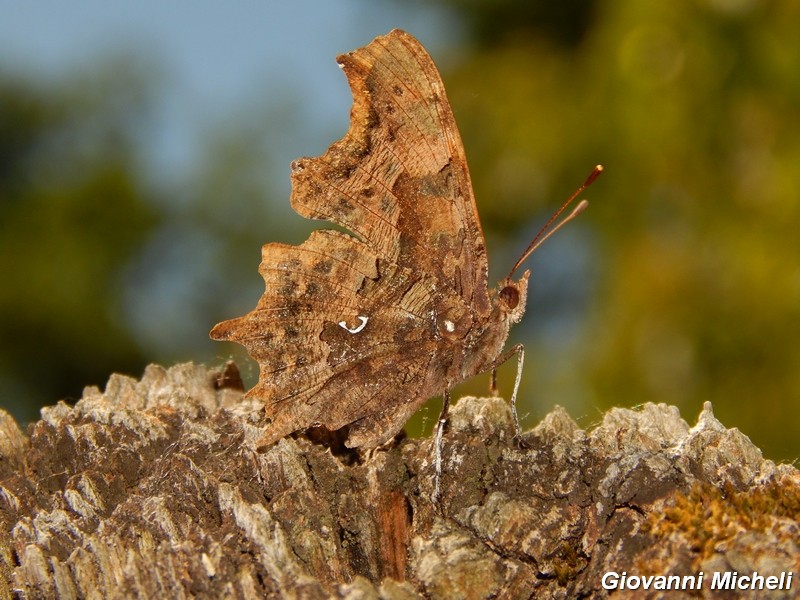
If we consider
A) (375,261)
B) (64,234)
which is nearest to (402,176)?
(375,261)

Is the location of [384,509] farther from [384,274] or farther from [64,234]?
[64,234]

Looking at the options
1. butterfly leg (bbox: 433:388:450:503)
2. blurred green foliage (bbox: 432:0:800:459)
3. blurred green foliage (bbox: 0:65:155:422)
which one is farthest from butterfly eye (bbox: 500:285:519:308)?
blurred green foliage (bbox: 0:65:155:422)

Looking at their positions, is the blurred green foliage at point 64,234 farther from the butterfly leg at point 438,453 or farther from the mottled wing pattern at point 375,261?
the butterfly leg at point 438,453

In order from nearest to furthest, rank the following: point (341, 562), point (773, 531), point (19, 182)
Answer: point (773, 531) < point (341, 562) < point (19, 182)

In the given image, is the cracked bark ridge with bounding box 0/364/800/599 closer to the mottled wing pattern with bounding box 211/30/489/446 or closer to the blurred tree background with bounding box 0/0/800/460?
the mottled wing pattern with bounding box 211/30/489/446

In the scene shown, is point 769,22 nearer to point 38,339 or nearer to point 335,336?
point 335,336

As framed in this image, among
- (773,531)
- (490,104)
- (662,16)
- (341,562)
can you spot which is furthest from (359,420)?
(490,104)
